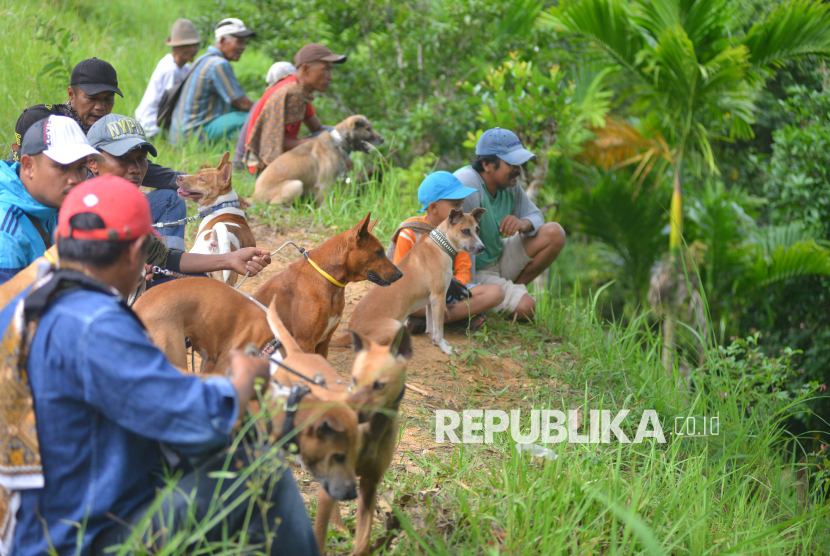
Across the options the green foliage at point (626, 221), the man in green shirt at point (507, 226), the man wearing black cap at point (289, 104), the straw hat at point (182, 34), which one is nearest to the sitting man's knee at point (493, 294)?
the man in green shirt at point (507, 226)

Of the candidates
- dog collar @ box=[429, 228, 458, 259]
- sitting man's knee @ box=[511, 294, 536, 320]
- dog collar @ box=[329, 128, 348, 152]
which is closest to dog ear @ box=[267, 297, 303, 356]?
dog collar @ box=[429, 228, 458, 259]

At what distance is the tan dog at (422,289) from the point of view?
489 centimetres

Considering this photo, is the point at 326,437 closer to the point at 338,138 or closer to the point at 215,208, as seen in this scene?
the point at 215,208

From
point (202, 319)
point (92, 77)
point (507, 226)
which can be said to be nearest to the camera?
point (202, 319)

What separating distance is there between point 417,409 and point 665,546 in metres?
1.89

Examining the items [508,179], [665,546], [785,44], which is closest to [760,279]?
[785,44]

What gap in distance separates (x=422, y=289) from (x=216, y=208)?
162 cm

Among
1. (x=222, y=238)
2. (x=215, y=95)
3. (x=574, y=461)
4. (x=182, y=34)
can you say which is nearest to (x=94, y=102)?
(x=222, y=238)

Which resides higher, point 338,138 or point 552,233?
point 338,138

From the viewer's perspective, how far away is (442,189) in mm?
5262

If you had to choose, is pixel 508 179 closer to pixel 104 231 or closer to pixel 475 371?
pixel 475 371

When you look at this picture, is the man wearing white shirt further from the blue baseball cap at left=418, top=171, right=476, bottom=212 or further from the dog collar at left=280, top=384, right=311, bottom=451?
the dog collar at left=280, top=384, right=311, bottom=451

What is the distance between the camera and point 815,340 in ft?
28.8

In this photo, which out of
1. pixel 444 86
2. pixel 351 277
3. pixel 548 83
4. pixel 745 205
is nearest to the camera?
pixel 351 277
